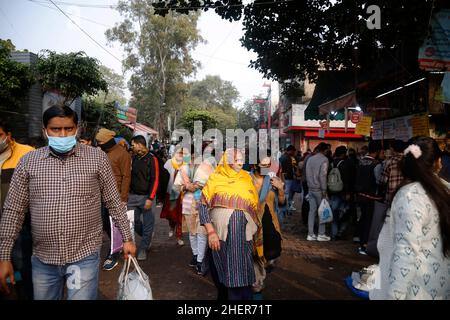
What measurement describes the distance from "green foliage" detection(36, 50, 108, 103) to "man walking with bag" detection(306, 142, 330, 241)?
10.2 m

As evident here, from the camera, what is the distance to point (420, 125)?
227 inches

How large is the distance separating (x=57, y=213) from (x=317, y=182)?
212 inches

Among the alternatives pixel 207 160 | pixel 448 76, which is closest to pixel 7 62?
pixel 207 160

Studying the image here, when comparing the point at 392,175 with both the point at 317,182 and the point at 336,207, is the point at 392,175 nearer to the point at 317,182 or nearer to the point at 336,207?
the point at 317,182

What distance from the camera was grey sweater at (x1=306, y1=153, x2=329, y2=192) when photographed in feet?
21.6

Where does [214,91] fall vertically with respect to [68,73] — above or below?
above

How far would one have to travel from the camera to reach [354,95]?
7309 mm

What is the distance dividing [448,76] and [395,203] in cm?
362

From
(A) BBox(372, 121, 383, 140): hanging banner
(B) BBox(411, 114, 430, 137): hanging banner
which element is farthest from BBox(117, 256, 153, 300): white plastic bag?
(A) BBox(372, 121, 383, 140): hanging banner

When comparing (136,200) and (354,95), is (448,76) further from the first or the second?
(136,200)

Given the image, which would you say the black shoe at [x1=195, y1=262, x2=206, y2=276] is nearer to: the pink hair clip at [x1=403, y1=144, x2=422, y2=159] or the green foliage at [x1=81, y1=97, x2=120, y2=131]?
the pink hair clip at [x1=403, y1=144, x2=422, y2=159]

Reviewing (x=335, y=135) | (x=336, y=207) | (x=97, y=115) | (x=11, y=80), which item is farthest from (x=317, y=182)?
(x=335, y=135)
